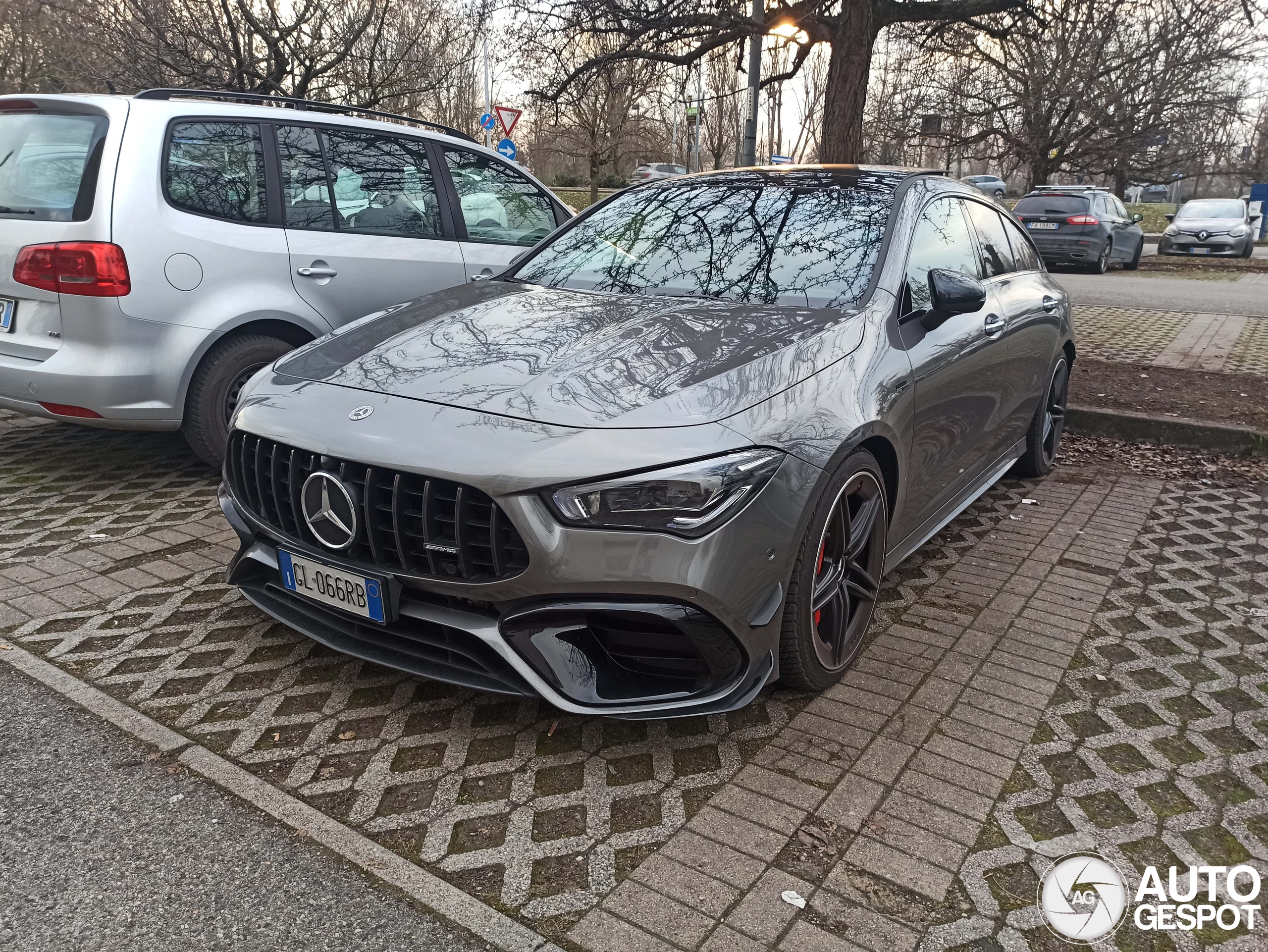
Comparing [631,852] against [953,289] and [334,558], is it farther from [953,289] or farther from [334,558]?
[953,289]

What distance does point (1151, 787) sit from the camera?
2627 millimetres

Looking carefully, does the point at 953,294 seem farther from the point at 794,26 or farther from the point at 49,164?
the point at 794,26

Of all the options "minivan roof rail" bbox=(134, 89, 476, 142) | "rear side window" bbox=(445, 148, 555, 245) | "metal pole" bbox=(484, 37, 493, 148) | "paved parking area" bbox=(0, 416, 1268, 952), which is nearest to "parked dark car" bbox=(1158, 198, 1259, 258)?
"metal pole" bbox=(484, 37, 493, 148)

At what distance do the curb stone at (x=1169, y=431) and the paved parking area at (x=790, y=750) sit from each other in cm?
209

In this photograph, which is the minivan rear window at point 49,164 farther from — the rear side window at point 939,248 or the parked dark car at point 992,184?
the parked dark car at point 992,184

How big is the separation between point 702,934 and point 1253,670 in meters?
2.37

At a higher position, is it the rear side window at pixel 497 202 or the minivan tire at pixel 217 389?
the rear side window at pixel 497 202

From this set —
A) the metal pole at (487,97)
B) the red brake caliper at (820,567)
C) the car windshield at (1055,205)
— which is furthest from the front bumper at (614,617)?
the car windshield at (1055,205)

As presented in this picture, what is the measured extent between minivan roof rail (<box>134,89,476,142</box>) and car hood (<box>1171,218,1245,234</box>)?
22.5 meters

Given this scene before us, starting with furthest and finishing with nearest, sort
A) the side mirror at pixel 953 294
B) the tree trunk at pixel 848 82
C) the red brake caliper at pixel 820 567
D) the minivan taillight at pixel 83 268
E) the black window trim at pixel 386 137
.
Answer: the tree trunk at pixel 848 82
the black window trim at pixel 386 137
the minivan taillight at pixel 83 268
the side mirror at pixel 953 294
the red brake caliper at pixel 820 567

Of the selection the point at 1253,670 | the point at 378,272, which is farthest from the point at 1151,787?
the point at 378,272

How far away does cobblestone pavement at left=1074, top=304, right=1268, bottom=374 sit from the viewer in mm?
9000

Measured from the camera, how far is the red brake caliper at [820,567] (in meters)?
2.85

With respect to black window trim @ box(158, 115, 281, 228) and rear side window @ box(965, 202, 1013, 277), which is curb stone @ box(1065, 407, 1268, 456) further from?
black window trim @ box(158, 115, 281, 228)
